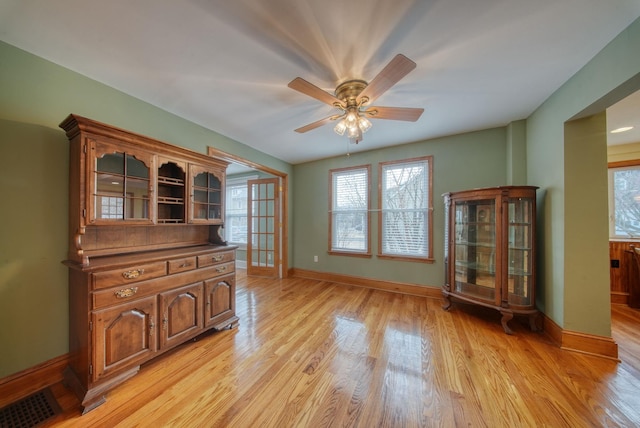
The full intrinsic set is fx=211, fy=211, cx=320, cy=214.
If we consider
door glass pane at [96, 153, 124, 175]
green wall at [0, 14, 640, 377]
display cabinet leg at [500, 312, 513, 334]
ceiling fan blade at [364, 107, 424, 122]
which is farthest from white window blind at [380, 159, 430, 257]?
door glass pane at [96, 153, 124, 175]

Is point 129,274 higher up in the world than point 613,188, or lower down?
lower down

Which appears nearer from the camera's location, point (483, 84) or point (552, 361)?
point (552, 361)

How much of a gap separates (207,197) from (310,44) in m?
1.85

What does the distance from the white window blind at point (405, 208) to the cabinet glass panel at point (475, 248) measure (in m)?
0.55

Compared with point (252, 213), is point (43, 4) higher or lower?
higher

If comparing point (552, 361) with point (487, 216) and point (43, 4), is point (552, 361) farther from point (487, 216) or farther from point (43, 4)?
point (43, 4)

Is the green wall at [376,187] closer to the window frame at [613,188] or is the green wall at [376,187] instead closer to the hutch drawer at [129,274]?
the window frame at [613,188]

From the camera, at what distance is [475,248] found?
104 inches

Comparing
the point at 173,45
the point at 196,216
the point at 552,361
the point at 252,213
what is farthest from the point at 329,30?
the point at 252,213

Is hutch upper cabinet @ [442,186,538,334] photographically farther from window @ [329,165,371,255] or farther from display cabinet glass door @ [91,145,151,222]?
display cabinet glass door @ [91,145,151,222]

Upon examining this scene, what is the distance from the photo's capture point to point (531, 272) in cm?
226

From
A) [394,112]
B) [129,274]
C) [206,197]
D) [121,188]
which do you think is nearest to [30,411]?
[129,274]

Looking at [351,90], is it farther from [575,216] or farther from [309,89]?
[575,216]

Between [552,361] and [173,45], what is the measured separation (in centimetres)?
385
